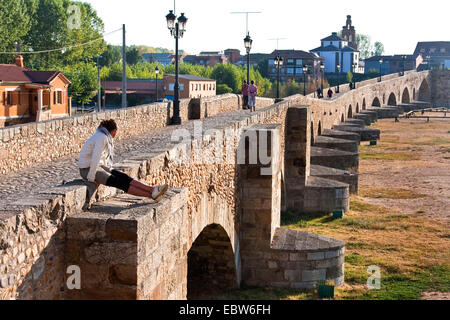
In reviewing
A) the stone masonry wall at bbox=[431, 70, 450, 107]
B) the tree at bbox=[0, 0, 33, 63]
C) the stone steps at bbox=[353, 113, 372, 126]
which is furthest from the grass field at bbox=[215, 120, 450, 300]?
the stone masonry wall at bbox=[431, 70, 450, 107]

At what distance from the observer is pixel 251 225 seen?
13.9 m

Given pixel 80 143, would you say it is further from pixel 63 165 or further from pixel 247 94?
pixel 247 94

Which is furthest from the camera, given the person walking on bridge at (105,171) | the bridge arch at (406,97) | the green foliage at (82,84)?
the bridge arch at (406,97)

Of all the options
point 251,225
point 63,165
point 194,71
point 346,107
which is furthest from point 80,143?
point 194,71

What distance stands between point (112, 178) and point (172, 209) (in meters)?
0.64

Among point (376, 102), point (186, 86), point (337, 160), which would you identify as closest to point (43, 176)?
point (337, 160)

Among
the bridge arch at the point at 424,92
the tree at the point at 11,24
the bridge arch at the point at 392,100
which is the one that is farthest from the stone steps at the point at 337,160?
the bridge arch at the point at 424,92

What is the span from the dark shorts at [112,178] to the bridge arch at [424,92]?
86.1m

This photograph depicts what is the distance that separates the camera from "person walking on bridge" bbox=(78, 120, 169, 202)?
19.2 ft

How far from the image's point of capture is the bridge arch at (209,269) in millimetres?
12742

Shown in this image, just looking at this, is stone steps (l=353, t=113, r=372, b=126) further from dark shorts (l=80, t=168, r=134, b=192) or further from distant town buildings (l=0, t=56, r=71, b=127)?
dark shorts (l=80, t=168, r=134, b=192)

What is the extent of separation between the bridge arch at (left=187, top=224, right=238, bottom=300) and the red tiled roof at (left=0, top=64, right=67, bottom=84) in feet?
82.6

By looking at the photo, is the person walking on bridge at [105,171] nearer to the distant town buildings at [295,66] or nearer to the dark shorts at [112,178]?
the dark shorts at [112,178]
